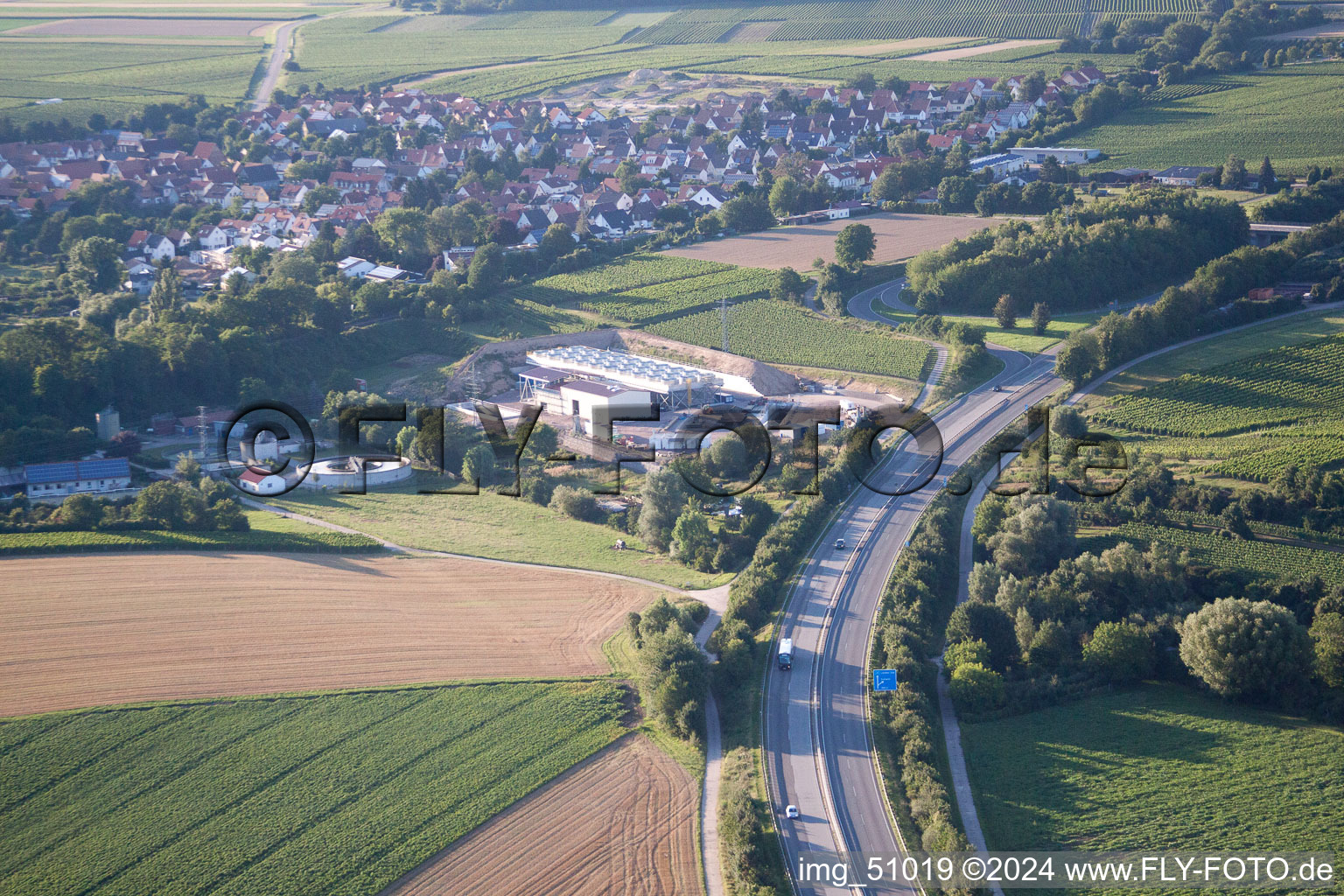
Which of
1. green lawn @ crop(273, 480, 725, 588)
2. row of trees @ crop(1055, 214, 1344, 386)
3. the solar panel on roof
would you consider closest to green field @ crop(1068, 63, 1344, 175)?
row of trees @ crop(1055, 214, 1344, 386)

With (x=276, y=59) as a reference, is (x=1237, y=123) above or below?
below

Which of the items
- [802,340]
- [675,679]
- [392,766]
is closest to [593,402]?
[802,340]

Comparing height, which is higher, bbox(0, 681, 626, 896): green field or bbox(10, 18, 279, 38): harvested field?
bbox(10, 18, 279, 38): harvested field

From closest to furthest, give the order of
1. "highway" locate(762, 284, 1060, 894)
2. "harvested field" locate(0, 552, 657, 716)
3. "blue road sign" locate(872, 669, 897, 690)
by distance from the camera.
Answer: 1. "highway" locate(762, 284, 1060, 894)
2. "blue road sign" locate(872, 669, 897, 690)
3. "harvested field" locate(0, 552, 657, 716)

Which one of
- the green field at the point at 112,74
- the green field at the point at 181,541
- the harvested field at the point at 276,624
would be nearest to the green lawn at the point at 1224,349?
the harvested field at the point at 276,624

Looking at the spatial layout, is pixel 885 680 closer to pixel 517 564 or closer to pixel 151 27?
pixel 517 564

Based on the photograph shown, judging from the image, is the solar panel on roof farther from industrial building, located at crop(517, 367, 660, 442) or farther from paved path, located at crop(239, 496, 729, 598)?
industrial building, located at crop(517, 367, 660, 442)
